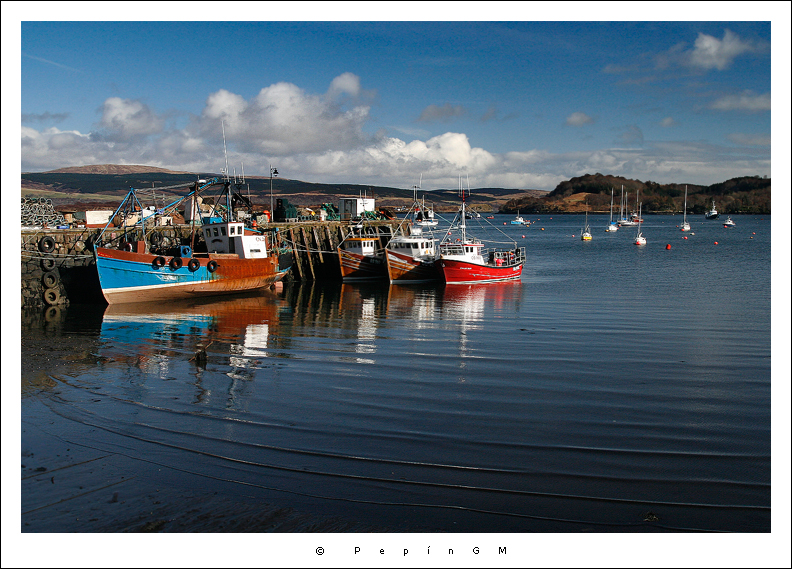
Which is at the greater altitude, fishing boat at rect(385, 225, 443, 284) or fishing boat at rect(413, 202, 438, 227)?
fishing boat at rect(413, 202, 438, 227)

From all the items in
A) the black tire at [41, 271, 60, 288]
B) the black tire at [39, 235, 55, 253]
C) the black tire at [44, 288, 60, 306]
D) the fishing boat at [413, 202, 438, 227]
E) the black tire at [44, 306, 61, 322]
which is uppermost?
the fishing boat at [413, 202, 438, 227]

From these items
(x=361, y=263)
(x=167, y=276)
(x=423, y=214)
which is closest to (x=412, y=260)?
(x=361, y=263)

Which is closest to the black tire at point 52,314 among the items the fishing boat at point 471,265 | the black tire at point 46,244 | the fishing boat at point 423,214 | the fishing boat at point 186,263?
the fishing boat at point 186,263

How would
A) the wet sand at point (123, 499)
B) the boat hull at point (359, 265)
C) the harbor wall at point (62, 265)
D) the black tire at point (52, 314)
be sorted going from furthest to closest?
the boat hull at point (359, 265)
the harbor wall at point (62, 265)
the black tire at point (52, 314)
the wet sand at point (123, 499)

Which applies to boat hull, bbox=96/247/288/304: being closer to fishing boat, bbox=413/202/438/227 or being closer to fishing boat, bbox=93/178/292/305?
fishing boat, bbox=93/178/292/305

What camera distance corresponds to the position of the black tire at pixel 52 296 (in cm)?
2830

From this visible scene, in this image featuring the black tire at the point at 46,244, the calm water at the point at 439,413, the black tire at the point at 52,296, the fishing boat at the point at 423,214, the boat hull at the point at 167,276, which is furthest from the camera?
the fishing boat at the point at 423,214

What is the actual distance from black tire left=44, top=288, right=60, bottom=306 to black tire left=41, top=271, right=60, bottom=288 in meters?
0.24

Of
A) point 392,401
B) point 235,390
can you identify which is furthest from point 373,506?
point 235,390

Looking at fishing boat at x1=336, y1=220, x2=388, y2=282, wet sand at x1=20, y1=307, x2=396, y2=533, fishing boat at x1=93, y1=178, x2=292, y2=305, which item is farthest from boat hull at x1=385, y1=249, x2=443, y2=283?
wet sand at x1=20, y1=307, x2=396, y2=533

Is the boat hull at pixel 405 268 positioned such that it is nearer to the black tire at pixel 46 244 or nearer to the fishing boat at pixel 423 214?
the fishing boat at pixel 423 214

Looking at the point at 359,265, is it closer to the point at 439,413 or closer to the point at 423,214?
the point at 423,214

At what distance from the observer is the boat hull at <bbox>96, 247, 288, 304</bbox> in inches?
1105

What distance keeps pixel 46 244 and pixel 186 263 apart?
24.9ft
